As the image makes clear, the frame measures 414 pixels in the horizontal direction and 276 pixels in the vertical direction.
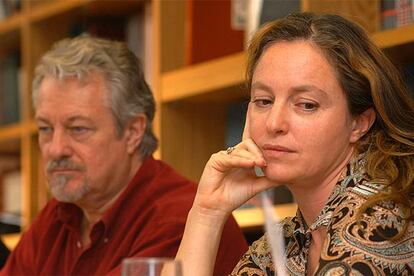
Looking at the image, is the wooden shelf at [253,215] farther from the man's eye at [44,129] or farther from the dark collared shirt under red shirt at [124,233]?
the man's eye at [44,129]

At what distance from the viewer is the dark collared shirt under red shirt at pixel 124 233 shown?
2373 millimetres

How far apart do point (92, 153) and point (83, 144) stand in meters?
0.03

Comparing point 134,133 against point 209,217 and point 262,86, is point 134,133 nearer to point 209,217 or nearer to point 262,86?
point 209,217

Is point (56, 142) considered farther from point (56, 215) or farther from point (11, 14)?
point (11, 14)

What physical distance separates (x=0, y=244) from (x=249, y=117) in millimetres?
1341

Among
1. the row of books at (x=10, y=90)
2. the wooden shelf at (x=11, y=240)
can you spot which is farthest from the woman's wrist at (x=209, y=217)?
the row of books at (x=10, y=90)

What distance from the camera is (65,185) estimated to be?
8.74 ft

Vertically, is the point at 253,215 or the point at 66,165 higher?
the point at 66,165

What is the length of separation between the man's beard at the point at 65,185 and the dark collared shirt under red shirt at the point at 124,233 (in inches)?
4.0

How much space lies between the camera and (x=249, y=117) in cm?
194

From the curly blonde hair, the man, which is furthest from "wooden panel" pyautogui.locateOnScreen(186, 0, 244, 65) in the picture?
the curly blonde hair

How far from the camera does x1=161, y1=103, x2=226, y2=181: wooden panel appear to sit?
3.34m

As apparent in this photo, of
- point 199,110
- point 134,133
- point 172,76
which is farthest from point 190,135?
point 134,133

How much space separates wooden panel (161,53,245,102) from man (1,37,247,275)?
0.35 meters
